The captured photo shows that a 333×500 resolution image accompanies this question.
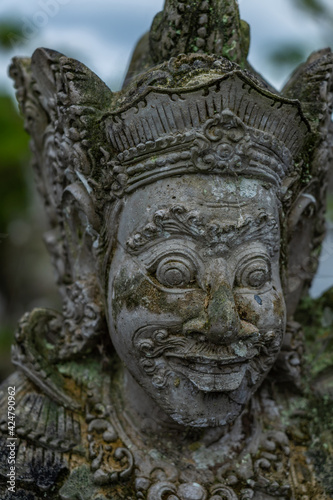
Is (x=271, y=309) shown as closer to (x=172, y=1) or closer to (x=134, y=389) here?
(x=134, y=389)

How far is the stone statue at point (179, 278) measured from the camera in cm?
222

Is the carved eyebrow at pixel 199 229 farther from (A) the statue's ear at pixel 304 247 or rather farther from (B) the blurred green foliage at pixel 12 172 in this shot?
(B) the blurred green foliage at pixel 12 172

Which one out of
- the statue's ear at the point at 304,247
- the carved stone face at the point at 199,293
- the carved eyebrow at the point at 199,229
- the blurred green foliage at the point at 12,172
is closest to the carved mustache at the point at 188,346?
the carved stone face at the point at 199,293

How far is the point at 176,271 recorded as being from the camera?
2.21 m

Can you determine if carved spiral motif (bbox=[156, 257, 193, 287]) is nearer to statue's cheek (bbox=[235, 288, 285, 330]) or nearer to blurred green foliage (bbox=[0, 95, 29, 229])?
statue's cheek (bbox=[235, 288, 285, 330])

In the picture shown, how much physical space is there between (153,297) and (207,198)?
1.40 feet

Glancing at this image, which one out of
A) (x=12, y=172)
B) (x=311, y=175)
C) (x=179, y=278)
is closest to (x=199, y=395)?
(x=179, y=278)

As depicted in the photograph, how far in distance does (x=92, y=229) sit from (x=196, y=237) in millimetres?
541

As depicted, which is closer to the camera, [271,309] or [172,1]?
[271,309]

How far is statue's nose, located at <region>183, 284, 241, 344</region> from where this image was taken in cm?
214

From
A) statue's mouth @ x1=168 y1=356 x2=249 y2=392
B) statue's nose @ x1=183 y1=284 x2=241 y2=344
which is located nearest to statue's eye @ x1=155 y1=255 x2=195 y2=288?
statue's nose @ x1=183 y1=284 x2=241 y2=344

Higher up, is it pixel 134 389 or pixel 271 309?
pixel 271 309

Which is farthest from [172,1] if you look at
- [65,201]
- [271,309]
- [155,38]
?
[271,309]

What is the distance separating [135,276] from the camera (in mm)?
2285
